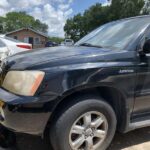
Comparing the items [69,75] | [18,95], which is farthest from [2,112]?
[69,75]

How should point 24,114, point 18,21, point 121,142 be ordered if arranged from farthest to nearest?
point 18,21 → point 121,142 → point 24,114

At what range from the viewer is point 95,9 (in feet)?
168

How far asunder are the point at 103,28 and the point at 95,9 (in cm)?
4706

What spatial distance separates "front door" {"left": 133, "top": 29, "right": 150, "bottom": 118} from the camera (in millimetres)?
3873

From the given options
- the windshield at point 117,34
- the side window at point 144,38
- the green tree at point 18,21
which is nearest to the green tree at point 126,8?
the windshield at point 117,34

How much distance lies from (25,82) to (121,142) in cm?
171

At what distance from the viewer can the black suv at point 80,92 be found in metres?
3.33

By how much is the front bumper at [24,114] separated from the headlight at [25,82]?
2.9 inches

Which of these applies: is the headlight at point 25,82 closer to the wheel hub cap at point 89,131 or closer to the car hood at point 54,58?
the car hood at point 54,58

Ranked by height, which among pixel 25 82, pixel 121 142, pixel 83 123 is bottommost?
pixel 121 142

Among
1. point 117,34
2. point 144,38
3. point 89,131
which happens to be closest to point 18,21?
point 117,34

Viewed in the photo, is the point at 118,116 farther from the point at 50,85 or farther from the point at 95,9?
the point at 95,9

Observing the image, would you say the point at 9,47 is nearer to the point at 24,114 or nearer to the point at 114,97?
the point at 114,97

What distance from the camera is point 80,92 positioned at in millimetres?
3592
